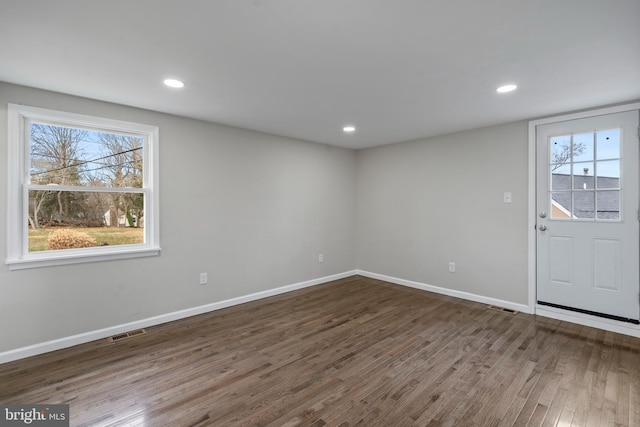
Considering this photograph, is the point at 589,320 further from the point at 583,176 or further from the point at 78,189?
the point at 78,189

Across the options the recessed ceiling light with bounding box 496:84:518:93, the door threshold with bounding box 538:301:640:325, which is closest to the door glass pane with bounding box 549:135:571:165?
the recessed ceiling light with bounding box 496:84:518:93

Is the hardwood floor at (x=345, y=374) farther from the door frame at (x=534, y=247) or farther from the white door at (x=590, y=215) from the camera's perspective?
the white door at (x=590, y=215)

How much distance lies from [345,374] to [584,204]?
3179mm

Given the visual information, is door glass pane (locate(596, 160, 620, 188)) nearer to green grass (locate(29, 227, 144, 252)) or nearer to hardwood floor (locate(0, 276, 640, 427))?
hardwood floor (locate(0, 276, 640, 427))

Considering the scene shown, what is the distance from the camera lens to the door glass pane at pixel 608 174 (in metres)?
3.12

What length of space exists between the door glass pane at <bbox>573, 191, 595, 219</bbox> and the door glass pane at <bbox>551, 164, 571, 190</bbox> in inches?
5.2

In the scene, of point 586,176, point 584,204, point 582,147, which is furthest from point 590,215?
point 582,147

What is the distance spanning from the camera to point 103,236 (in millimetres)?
3111

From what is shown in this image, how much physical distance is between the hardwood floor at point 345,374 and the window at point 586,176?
4.17 ft

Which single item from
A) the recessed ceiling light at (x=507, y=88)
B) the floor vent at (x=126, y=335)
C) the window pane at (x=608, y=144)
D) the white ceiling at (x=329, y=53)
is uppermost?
the recessed ceiling light at (x=507, y=88)

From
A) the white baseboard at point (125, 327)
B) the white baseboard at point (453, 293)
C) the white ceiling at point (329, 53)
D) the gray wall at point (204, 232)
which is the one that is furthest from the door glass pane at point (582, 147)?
the white baseboard at point (125, 327)

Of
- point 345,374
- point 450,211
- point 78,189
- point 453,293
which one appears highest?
point 78,189

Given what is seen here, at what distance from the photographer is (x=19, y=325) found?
2.58 m

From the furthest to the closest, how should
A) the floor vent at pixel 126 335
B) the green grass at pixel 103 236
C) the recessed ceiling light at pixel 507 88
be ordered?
the floor vent at pixel 126 335 < the green grass at pixel 103 236 < the recessed ceiling light at pixel 507 88
